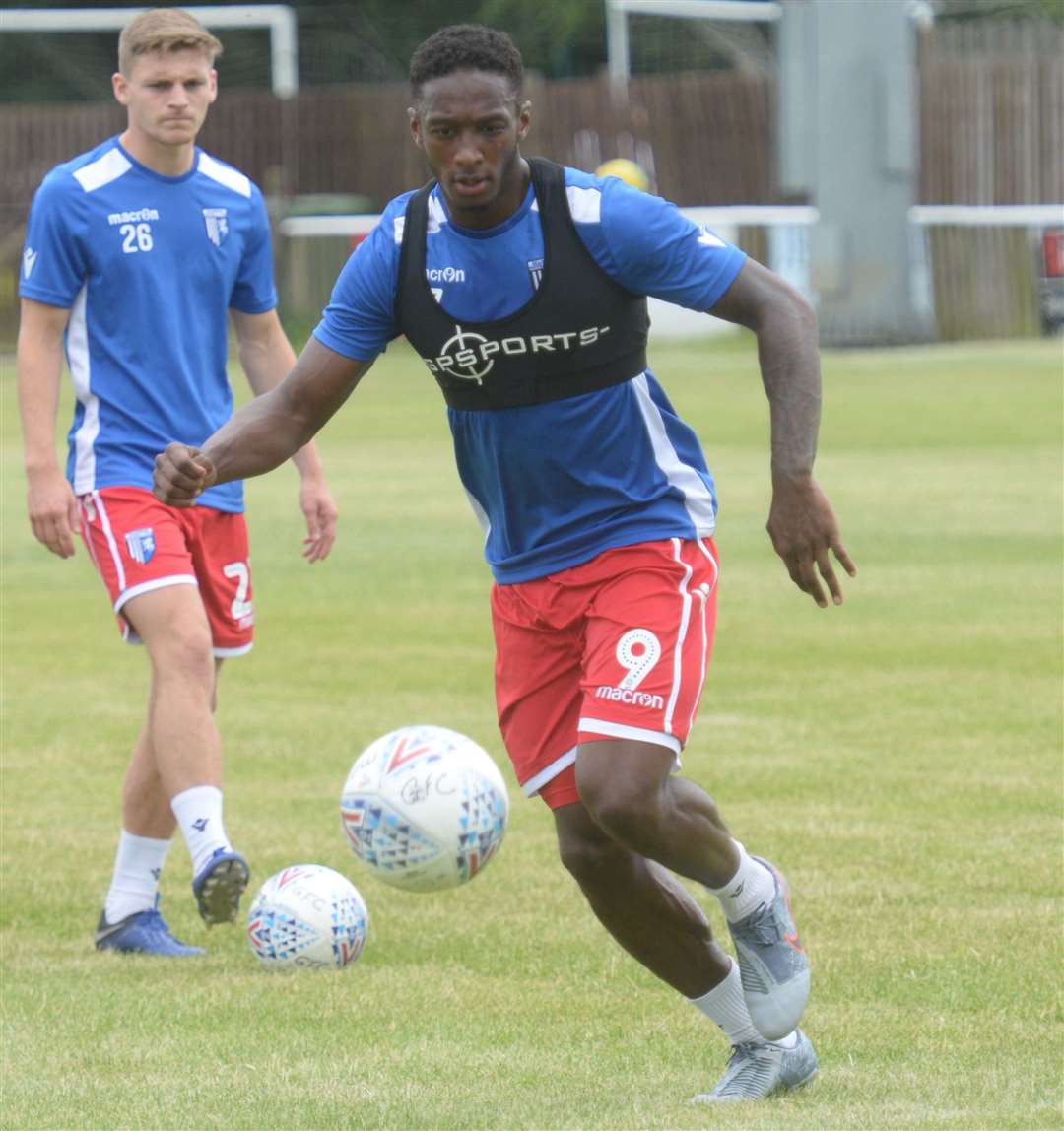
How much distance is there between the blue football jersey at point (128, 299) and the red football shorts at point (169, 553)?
65 millimetres

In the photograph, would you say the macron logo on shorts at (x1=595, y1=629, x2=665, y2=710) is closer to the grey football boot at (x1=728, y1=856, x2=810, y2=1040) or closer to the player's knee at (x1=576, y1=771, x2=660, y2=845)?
the player's knee at (x1=576, y1=771, x2=660, y2=845)

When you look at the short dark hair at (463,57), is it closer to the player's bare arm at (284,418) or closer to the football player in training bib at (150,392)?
the player's bare arm at (284,418)

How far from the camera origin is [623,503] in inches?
211

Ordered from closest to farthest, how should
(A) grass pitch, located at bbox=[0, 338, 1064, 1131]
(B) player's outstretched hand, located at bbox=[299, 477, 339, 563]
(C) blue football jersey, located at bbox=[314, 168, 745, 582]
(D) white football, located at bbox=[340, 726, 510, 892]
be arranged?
(C) blue football jersey, located at bbox=[314, 168, 745, 582]
(A) grass pitch, located at bbox=[0, 338, 1064, 1131]
(D) white football, located at bbox=[340, 726, 510, 892]
(B) player's outstretched hand, located at bbox=[299, 477, 339, 563]

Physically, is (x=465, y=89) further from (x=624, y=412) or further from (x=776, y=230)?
(x=776, y=230)

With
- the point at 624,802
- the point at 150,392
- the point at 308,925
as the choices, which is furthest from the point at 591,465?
the point at 150,392

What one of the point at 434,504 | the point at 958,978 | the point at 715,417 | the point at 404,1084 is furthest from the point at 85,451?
the point at 715,417

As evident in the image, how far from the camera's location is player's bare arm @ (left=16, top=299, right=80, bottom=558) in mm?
6848

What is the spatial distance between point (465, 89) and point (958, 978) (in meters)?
2.75

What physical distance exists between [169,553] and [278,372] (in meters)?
0.83

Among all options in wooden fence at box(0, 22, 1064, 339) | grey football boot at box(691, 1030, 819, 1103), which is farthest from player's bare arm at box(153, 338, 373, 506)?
wooden fence at box(0, 22, 1064, 339)

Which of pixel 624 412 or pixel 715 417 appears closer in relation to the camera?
pixel 624 412

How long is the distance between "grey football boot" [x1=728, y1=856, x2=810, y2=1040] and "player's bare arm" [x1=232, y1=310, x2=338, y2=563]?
259cm

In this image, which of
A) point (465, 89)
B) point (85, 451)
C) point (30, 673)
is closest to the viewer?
point (465, 89)
